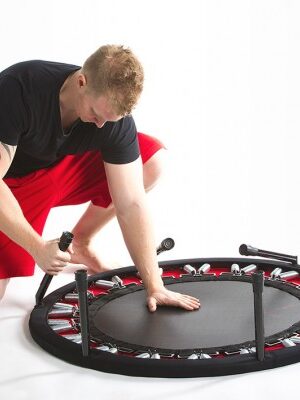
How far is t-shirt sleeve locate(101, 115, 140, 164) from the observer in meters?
3.08

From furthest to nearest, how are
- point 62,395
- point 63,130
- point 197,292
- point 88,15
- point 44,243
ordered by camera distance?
point 88,15 < point 197,292 < point 63,130 < point 44,243 < point 62,395

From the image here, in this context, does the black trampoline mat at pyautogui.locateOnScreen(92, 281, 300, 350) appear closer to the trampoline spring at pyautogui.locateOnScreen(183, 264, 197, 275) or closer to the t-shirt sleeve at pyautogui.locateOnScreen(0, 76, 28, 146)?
the trampoline spring at pyautogui.locateOnScreen(183, 264, 197, 275)

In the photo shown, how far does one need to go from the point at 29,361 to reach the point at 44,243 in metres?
0.44

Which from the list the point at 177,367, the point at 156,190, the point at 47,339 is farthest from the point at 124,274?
the point at 156,190

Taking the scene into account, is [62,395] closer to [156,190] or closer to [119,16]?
[156,190]

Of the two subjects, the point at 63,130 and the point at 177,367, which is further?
the point at 63,130

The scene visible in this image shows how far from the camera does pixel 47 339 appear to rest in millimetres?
2820

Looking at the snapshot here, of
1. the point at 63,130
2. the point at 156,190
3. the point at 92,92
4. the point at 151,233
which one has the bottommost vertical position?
the point at 156,190

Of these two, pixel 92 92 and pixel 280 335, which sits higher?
pixel 92 92

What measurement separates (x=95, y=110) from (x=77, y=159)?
2.43 feet

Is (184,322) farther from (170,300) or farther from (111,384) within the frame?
(111,384)

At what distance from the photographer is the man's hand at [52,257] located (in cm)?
264

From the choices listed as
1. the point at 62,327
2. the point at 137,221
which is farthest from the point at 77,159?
the point at 62,327

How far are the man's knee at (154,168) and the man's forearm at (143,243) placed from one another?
41cm
